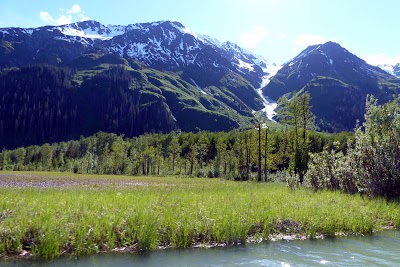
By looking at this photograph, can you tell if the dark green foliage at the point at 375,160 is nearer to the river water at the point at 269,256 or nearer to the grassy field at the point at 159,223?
the grassy field at the point at 159,223

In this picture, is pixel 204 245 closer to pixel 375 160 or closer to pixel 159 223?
pixel 159 223

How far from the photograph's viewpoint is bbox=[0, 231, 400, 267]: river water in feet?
36.6

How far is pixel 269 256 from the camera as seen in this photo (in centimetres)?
1218

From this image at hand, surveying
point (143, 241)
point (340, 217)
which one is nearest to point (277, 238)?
point (340, 217)

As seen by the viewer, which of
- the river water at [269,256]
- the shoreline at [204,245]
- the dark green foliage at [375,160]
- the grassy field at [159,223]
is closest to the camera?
the shoreline at [204,245]

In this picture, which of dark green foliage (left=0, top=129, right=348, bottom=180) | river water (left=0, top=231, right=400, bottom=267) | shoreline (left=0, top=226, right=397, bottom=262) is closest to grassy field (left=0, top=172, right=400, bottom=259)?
shoreline (left=0, top=226, right=397, bottom=262)

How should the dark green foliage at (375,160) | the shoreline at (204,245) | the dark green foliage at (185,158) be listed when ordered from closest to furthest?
1. the shoreline at (204,245)
2. the dark green foliage at (375,160)
3. the dark green foliage at (185,158)

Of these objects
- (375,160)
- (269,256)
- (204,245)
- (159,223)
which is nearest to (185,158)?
(375,160)

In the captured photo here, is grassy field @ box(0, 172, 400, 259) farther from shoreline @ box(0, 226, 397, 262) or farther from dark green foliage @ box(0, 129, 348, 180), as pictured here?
dark green foliage @ box(0, 129, 348, 180)

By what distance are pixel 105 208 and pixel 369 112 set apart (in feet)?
69.5

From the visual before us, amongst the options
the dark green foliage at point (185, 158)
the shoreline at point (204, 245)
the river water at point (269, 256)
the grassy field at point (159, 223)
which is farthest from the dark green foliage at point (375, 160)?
the dark green foliage at point (185, 158)

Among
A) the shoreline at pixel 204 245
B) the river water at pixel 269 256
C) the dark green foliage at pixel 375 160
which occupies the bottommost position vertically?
the river water at pixel 269 256

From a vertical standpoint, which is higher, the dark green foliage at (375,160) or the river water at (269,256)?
the dark green foliage at (375,160)

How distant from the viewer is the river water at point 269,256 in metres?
11.2
